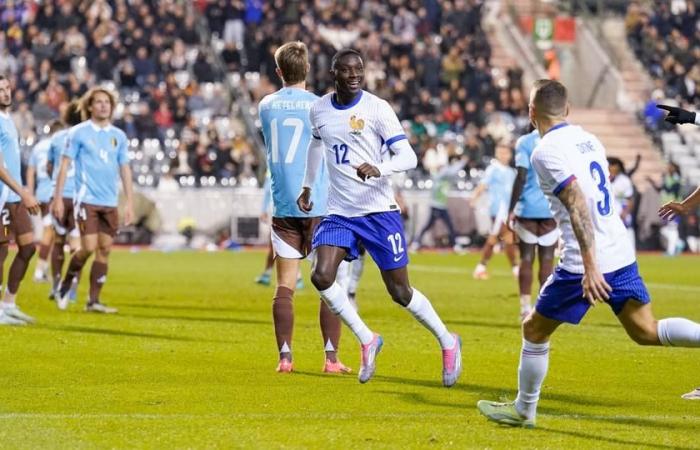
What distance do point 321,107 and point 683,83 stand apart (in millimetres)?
33707

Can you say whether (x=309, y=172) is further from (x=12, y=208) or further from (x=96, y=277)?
(x=96, y=277)

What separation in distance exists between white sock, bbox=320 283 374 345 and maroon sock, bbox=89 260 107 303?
6.72 meters

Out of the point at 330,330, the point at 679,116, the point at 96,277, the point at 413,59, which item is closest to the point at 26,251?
the point at 96,277

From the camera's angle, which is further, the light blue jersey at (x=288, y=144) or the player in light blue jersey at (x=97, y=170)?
the player in light blue jersey at (x=97, y=170)

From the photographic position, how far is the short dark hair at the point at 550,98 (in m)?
8.80

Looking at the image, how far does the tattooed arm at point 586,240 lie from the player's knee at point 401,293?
7.81 ft

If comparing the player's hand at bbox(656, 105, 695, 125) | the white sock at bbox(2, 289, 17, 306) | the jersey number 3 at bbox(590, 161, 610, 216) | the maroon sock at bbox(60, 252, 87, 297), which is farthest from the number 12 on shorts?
the maroon sock at bbox(60, 252, 87, 297)

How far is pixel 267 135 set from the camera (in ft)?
39.4

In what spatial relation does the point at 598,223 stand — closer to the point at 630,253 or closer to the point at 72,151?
the point at 630,253

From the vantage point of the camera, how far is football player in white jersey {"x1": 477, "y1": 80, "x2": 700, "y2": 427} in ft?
28.5

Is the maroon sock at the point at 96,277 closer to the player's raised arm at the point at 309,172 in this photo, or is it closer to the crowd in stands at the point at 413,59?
the player's raised arm at the point at 309,172

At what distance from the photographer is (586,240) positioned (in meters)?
8.48

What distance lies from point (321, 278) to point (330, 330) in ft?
4.68

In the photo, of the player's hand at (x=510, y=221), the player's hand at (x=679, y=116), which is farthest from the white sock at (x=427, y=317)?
the player's hand at (x=510, y=221)
